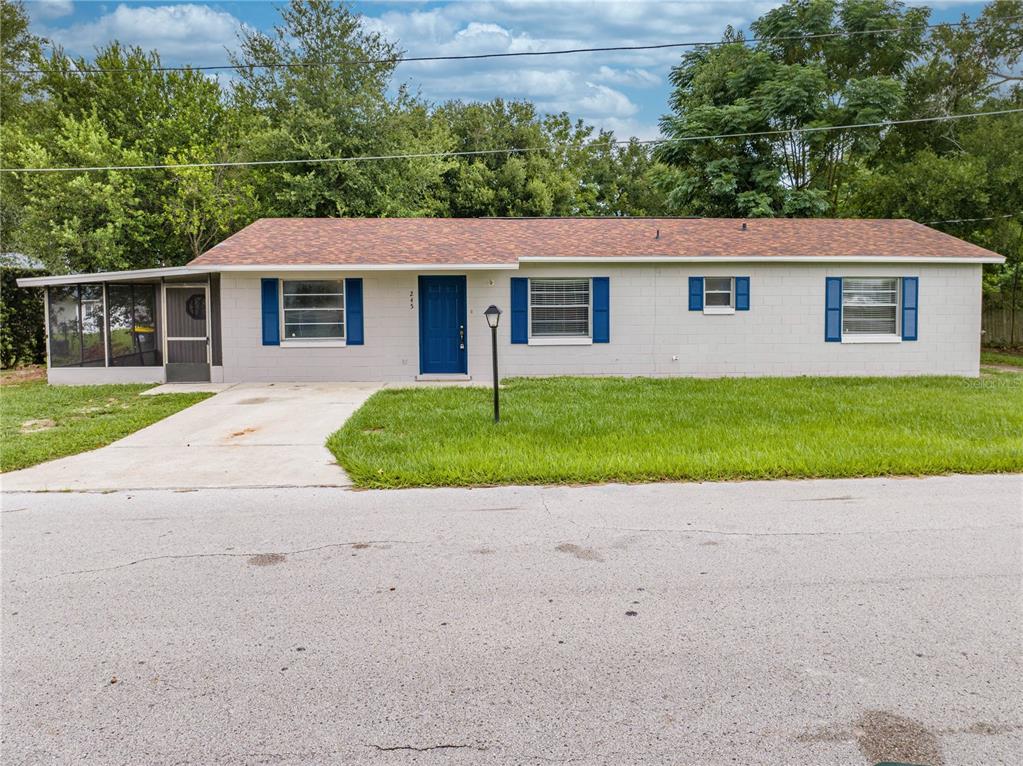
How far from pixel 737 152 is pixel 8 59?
29455 millimetres

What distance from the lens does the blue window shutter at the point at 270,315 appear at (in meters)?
15.0

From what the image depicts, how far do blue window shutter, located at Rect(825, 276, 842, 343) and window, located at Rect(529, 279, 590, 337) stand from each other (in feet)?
17.1

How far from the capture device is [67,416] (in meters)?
11.3

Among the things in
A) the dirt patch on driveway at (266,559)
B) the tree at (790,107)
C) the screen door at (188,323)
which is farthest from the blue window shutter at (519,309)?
the tree at (790,107)

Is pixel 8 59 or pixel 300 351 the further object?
pixel 8 59

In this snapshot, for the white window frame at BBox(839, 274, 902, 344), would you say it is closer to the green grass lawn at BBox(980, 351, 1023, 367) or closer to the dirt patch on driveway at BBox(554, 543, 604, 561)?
the green grass lawn at BBox(980, 351, 1023, 367)

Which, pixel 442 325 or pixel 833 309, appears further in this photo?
pixel 833 309

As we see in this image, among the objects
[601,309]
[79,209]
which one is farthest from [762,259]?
[79,209]

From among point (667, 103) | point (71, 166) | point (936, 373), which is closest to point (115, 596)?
point (936, 373)

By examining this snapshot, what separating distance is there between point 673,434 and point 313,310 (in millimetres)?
9082

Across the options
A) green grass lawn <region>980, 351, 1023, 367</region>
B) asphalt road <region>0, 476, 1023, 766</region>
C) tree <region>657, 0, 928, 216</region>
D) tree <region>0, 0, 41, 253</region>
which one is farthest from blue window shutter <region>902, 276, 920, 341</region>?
tree <region>0, 0, 41, 253</region>

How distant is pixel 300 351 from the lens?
49.9ft

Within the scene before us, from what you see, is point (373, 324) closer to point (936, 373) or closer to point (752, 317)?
point (752, 317)

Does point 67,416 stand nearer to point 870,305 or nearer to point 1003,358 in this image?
point 870,305
